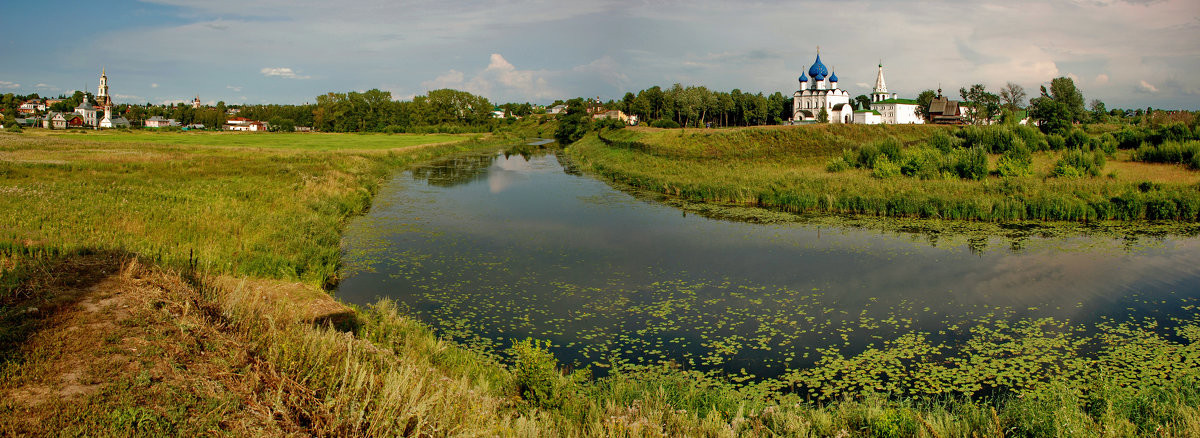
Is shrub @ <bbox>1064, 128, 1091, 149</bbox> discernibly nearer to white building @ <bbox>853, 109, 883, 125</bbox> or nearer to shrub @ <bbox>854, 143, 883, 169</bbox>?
shrub @ <bbox>854, 143, 883, 169</bbox>

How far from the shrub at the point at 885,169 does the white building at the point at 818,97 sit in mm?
44895

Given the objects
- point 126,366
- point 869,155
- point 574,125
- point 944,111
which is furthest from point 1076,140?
point 574,125

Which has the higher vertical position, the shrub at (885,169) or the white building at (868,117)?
the white building at (868,117)

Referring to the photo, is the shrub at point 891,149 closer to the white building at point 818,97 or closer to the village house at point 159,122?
the white building at point 818,97

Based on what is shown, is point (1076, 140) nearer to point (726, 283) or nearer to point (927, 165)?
point (927, 165)

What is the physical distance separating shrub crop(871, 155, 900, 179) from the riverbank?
16.8 meters

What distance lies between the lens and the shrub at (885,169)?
2497 centimetres

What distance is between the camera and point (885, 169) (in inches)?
992

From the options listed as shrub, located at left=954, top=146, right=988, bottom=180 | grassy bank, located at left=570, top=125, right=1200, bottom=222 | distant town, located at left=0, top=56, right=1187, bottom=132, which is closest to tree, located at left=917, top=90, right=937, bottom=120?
distant town, located at left=0, top=56, right=1187, bottom=132

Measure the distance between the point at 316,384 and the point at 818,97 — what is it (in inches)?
2878

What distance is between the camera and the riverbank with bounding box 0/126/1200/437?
4.76m

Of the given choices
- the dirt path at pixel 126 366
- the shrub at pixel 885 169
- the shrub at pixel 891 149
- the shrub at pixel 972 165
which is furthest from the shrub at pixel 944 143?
the dirt path at pixel 126 366

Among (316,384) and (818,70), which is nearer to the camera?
(316,384)

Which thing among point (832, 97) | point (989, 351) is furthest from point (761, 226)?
point (832, 97)
